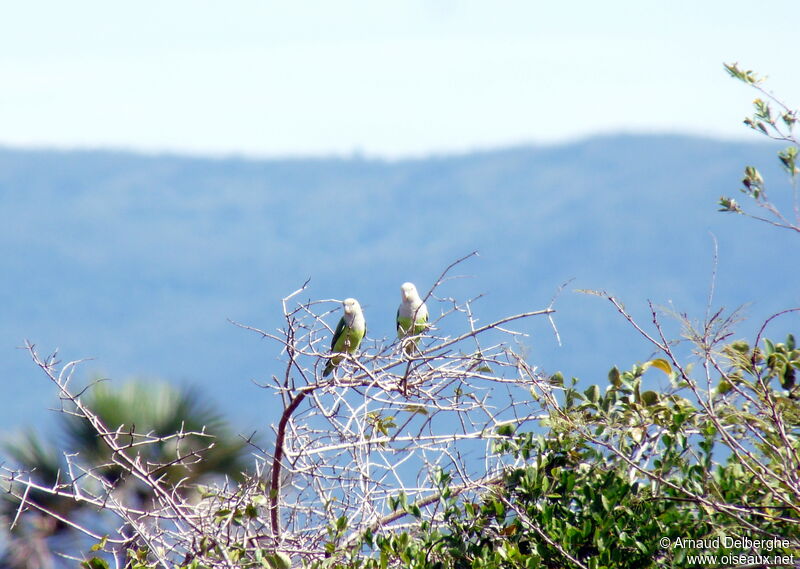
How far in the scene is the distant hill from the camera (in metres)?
46.9

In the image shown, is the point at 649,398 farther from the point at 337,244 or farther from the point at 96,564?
the point at 337,244

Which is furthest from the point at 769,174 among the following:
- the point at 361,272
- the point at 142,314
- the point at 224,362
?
the point at 142,314

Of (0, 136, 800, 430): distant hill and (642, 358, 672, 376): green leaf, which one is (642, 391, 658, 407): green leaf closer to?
(642, 358, 672, 376): green leaf

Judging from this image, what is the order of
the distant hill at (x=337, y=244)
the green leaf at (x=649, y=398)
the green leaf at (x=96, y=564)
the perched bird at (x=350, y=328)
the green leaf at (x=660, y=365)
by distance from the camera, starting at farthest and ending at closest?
the distant hill at (x=337, y=244) → the perched bird at (x=350, y=328) → the green leaf at (x=660, y=365) → the green leaf at (x=649, y=398) → the green leaf at (x=96, y=564)

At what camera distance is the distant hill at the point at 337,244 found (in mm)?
46938

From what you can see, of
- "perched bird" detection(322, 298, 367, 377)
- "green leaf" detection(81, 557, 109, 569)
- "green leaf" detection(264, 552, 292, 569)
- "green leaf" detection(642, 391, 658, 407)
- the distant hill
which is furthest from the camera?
the distant hill

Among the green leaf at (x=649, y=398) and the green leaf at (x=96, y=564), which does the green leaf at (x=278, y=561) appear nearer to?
the green leaf at (x=96, y=564)

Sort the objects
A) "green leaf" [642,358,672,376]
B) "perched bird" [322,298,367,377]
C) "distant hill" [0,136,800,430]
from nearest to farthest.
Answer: "green leaf" [642,358,672,376] < "perched bird" [322,298,367,377] < "distant hill" [0,136,800,430]

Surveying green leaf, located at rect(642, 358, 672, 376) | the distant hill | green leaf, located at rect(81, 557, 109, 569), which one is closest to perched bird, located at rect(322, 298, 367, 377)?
green leaf, located at rect(642, 358, 672, 376)

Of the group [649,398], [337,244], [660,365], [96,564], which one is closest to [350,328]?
[660,365]

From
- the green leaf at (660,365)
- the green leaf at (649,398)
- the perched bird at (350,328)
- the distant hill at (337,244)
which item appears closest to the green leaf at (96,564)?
the green leaf at (649,398)

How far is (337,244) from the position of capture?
56.6 metres

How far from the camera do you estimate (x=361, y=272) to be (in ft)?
177

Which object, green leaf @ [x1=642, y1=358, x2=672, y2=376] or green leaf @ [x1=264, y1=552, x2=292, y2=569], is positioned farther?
green leaf @ [x1=642, y1=358, x2=672, y2=376]
